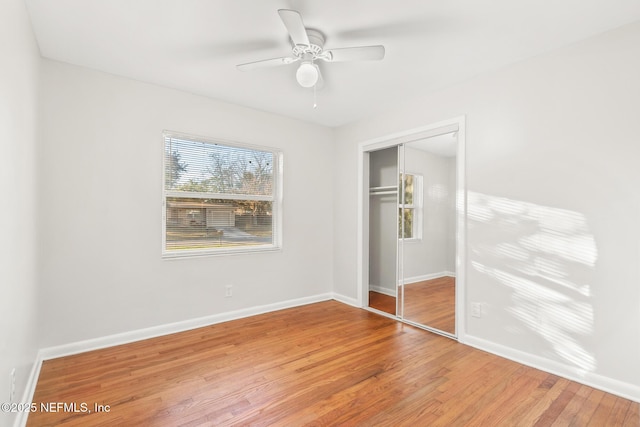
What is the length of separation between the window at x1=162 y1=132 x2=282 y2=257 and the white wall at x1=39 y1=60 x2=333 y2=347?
0.13m

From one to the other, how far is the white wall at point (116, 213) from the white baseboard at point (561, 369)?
2543 mm

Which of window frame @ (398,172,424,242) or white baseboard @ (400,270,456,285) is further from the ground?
window frame @ (398,172,424,242)

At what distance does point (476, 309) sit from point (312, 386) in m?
1.74

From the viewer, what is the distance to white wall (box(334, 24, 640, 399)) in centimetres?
215

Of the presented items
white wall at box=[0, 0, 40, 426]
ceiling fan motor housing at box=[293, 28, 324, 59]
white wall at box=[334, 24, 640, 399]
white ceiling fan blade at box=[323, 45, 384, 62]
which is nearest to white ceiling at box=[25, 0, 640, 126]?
ceiling fan motor housing at box=[293, 28, 324, 59]

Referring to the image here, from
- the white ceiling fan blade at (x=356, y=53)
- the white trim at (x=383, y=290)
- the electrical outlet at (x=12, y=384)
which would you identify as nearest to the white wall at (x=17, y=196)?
the electrical outlet at (x=12, y=384)

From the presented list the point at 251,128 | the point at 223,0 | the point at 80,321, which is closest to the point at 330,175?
the point at 251,128

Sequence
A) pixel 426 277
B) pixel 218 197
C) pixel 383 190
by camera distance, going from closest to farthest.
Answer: pixel 426 277 → pixel 218 197 → pixel 383 190

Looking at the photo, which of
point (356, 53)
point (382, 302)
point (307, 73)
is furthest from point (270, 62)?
point (382, 302)

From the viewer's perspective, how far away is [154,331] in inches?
124

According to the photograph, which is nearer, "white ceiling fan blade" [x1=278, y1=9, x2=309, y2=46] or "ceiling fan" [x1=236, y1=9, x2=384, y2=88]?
"white ceiling fan blade" [x1=278, y1=9, x2=309, y2=46]

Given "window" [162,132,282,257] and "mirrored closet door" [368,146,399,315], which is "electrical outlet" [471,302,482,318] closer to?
"mirrored closet door" [368,146,399,315]

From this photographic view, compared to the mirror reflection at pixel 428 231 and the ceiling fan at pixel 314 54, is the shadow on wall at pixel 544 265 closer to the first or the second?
the mirror reflection at pixel 428 231

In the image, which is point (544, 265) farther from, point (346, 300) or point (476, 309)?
point (346, 300)
